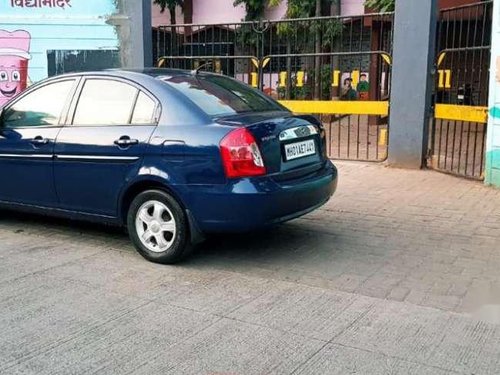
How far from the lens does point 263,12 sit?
78.0 ft

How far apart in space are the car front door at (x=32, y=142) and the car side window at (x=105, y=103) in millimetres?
195

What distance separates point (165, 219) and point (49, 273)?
1007 mm

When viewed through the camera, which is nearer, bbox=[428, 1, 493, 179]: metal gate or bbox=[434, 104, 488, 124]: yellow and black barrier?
bbox=[434, 104, 488, 124]: yellow and black barrier

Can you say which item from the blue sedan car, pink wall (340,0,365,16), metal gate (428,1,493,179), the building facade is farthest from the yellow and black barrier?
pink wall (340,0,365,16)

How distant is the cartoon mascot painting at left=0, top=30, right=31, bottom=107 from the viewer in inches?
422

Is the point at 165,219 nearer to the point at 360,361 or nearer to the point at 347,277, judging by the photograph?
the point at 347,277

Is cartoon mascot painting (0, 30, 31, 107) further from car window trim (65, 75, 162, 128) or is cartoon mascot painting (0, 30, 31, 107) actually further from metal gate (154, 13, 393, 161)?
car window trim (65, 75, 162, 128)

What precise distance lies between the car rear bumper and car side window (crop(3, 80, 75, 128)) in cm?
175

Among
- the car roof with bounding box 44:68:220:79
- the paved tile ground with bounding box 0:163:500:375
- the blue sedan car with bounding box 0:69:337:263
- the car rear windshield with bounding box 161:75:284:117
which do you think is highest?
the car roof with bounding box 44:68:220:79

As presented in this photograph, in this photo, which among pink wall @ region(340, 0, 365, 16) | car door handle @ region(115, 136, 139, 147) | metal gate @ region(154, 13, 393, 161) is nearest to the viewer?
car door handle @ region(115, 136, 139, 147)

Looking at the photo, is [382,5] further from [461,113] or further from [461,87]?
[461,113]

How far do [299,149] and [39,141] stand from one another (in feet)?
7.78

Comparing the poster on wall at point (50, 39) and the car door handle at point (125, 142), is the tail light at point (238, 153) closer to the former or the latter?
the car door handle at point (125, 142)

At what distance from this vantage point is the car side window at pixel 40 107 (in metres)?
5.71
